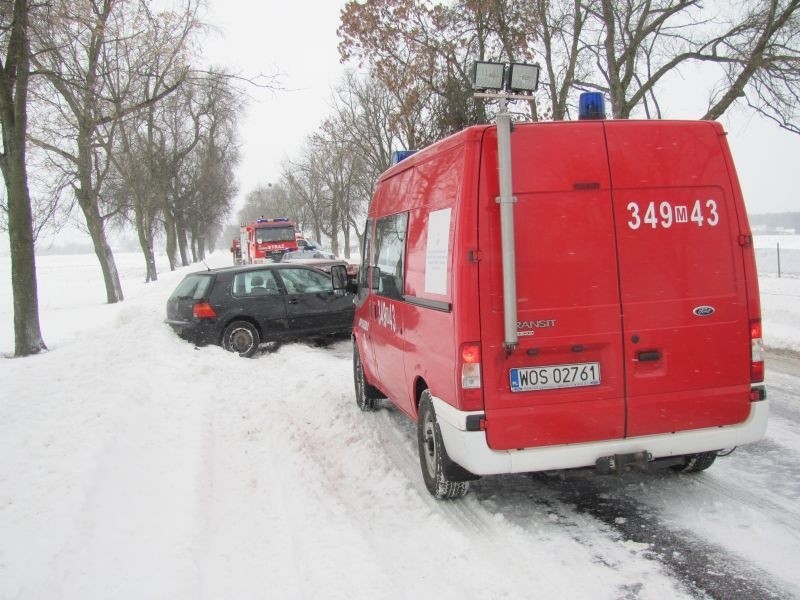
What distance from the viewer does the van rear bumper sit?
3689mm

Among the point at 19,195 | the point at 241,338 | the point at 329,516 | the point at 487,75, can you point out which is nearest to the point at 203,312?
the point at 241,338

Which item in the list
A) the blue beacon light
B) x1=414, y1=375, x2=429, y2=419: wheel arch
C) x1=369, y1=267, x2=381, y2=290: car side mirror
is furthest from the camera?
x1=369, y1=267, x2=381, y2=290: car side mirror

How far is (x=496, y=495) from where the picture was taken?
14.5 feet

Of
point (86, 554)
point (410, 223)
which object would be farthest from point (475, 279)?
point (86, 554)

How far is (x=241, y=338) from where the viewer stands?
10781mm

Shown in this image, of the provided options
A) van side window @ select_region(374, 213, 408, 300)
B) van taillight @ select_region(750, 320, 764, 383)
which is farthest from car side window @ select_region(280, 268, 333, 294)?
van taillight @ select_region(750, 320, 764, 383)

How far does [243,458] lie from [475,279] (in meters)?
2.97

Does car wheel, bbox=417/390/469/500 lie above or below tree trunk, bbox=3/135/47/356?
below

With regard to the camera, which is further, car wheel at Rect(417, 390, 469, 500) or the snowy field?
car wheel at Rect(417, 390, 469, 500)

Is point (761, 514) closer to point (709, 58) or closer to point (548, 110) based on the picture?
point (709, 58)

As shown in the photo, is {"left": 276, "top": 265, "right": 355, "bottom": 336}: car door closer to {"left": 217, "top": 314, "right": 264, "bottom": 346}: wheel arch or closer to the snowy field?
{"left": 217, "top": 314, "right": 264, "bottom": 346}: wheel arch

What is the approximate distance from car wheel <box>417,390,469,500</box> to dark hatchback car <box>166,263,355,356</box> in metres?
6.58

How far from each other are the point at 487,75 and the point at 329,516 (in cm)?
301

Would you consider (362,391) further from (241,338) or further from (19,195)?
(19,195)
